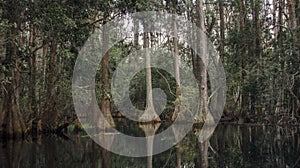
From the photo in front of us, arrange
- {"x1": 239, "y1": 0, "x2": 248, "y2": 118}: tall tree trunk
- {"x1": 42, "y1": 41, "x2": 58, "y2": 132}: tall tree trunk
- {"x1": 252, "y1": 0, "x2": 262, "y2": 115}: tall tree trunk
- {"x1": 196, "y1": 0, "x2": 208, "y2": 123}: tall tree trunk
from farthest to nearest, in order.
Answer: {"x1": 239, "y1": 0, "x2": 248, "y2": 118}: tall tree trunk < {"x1": 252, "y1": 0, "x2": 262, "y2": 115}: tall tree trunk < {"x1": 196, "y1": 0, "x2": 208, "y2": 123}: tall tree trunk < {"x1": 42, "y1": 41, "x2": 58, "y2": 132}: tall tree trunk

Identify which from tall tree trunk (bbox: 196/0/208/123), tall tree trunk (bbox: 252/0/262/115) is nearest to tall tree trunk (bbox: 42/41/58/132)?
tall tree trunk (bbox: 196/0/208/123)

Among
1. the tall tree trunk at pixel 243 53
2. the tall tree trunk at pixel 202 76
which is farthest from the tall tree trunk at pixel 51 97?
the tall tree trunk at pixel 243 53

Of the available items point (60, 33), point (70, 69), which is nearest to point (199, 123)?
point (70, 69)

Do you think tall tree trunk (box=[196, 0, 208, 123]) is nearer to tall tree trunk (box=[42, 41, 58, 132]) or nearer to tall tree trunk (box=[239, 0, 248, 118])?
tall tree trunk (box=[239, 0, 248, 118])

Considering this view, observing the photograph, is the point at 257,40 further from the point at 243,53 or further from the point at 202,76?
the point at 202,76

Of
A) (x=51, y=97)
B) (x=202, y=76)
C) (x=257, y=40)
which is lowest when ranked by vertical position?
(x=51, y=97)

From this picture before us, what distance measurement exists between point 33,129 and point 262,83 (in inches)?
343

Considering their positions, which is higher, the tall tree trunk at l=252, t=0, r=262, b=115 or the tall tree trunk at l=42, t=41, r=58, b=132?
the tall tree trunk at l=252, t=0, r=262, b=115

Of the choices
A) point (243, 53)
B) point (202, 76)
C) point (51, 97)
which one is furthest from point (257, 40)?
point (51, 97)

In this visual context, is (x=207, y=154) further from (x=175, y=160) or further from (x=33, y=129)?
(x=33, y=129)

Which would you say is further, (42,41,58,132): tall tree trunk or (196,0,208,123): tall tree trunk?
(196,0,208,123): tall tree trunk

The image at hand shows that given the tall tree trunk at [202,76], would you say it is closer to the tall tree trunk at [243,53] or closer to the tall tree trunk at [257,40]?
the tall tree trunk at [257,40]

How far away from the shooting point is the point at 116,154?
7164 millimetres

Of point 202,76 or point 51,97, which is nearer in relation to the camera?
point 51,97
